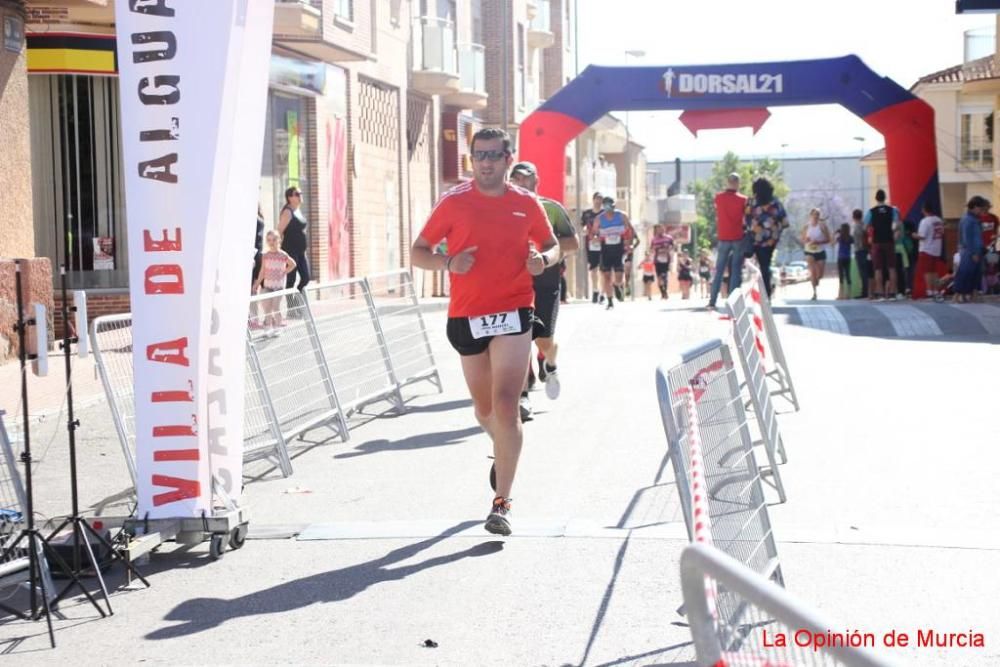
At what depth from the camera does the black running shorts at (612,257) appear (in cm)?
2380

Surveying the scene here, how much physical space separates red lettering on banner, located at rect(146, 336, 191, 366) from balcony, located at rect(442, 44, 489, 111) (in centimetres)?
3507

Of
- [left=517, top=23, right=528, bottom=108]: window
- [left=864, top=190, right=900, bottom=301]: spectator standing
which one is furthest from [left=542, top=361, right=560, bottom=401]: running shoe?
[left=517, top=23, right=528, bottom=108]: window

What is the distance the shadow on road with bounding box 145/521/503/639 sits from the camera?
20.2 ft

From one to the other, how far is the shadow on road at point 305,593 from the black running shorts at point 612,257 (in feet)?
54.9

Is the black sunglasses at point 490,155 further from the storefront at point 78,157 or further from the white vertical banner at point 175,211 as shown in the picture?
the storefront at point 78,157

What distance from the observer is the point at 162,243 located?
23.1 feet

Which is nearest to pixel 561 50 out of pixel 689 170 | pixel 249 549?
pixel 249 549

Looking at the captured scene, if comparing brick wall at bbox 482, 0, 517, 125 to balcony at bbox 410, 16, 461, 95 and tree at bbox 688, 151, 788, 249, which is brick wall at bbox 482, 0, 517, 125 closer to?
balcony at bbox 410, 16, 461, 95

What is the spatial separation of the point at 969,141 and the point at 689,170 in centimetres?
9800

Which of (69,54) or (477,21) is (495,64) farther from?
(69,54)

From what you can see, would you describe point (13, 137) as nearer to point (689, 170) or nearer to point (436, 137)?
point (436, 137)

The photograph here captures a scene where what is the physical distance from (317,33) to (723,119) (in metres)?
7.74

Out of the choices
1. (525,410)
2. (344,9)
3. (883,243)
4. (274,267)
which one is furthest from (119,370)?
(344,9)

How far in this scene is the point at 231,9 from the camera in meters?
6.80
